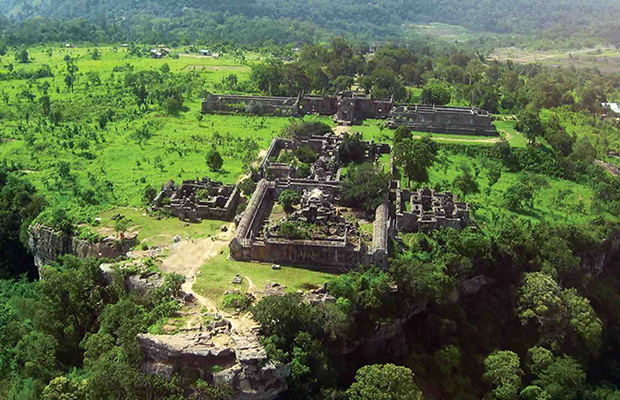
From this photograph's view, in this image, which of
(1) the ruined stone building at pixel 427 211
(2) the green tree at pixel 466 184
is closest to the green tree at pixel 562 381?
(1) the ruined stone building at pixel 427 211

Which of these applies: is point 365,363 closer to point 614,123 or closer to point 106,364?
point 106,364

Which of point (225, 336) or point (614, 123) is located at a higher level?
point (225, 336)

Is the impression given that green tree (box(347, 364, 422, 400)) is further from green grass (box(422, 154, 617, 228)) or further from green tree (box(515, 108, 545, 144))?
green tree (box(515, 108, 545, 144))

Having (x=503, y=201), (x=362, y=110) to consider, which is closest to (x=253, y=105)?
(x=362, y=110)

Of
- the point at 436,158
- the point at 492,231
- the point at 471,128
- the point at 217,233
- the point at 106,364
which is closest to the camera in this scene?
the point at 106,364

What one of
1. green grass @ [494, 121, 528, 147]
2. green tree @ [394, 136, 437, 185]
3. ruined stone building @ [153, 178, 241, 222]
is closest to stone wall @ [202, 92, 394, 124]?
green grass @ [494, 121, 528, 147]

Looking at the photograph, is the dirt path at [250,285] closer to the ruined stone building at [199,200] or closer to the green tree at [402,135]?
the ruined stone building at [199,200]

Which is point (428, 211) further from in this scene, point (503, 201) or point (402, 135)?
point (402, 135)

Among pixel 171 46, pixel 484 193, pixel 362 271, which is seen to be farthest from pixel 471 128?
pixel 171 46
